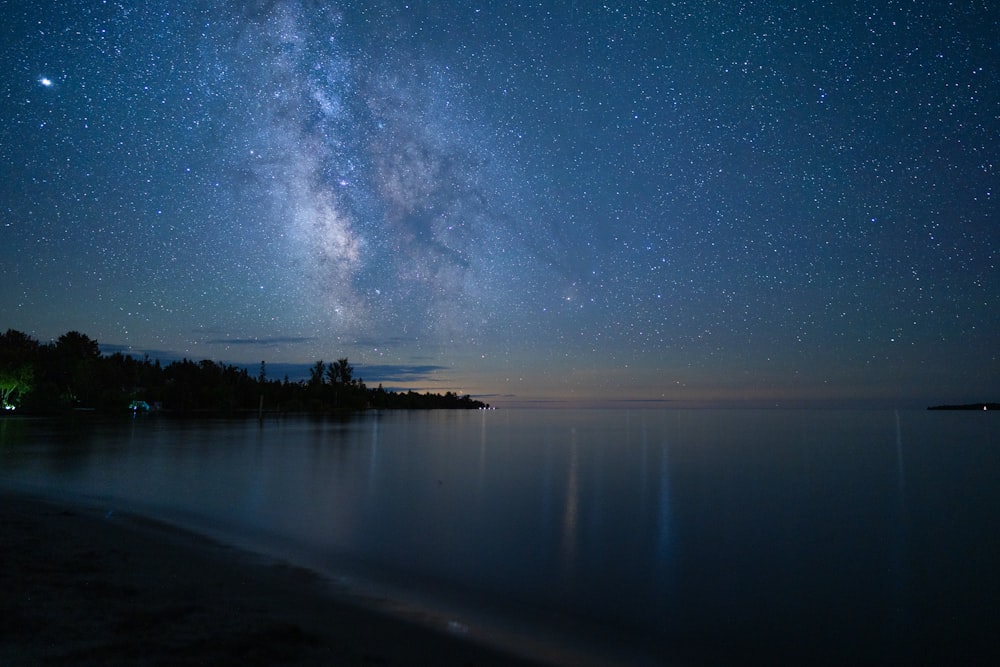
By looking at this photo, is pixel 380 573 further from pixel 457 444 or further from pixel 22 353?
pixel 22 353

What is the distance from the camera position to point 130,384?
438 ft

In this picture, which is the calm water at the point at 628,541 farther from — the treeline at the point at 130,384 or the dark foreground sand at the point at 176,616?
the treeline at the point at 130,384

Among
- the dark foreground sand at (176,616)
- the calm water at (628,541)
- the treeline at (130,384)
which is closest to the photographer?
the dark foreground sand at (176,616)

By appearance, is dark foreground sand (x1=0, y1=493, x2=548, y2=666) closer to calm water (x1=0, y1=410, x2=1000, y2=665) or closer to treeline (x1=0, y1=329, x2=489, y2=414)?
calm water (x1=0, y1=410, x2=1000, y2=665)

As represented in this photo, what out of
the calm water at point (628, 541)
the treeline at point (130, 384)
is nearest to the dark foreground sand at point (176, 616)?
the calm water at point (628, 541)

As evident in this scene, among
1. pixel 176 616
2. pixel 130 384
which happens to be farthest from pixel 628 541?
pixel 130 384

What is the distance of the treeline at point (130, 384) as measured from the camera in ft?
279

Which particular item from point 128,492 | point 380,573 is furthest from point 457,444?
point 380,573

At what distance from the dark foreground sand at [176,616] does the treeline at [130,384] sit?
87211 mm

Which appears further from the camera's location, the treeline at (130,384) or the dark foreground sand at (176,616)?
the treeline at (130,384)

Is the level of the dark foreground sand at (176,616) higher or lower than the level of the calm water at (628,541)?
higher

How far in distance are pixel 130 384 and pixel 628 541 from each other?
487 feet

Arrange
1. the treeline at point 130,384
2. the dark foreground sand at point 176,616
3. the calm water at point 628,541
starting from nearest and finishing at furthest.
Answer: the dark foreground sand at point 176,616 → the calm water at point 628,541 → the treeline at point 130,384

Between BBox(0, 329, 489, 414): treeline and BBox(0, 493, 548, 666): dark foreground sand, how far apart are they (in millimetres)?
87211
